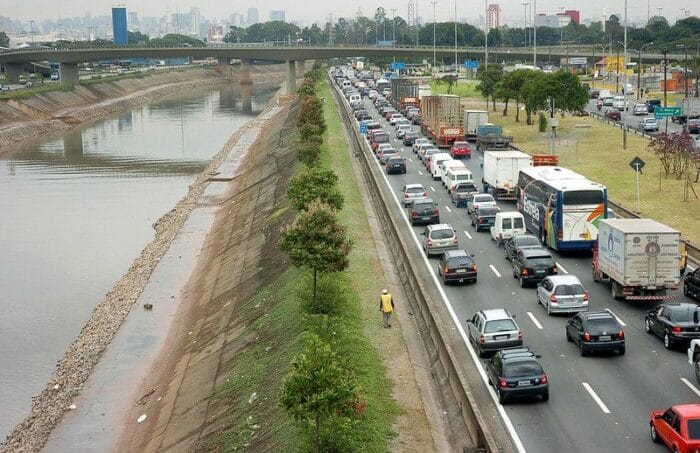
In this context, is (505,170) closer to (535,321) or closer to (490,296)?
(490,296)

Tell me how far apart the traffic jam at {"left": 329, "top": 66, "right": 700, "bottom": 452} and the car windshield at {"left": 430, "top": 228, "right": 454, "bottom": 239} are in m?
0.05

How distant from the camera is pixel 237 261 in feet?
170

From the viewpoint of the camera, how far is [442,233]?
44000 mm

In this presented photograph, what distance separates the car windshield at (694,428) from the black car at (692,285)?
578 inches

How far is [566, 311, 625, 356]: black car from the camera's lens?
95.9ft

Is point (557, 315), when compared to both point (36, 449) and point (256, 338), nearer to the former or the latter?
point (256, 338)

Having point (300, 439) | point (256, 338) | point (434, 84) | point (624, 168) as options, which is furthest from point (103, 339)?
point (434, 84)

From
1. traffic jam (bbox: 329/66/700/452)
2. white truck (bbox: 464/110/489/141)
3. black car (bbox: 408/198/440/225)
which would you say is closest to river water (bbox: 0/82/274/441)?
black car (bbox: 408/198/440/225)

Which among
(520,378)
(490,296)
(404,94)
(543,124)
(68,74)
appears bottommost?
(490,296)

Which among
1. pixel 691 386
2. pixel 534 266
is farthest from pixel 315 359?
pixel 534 266

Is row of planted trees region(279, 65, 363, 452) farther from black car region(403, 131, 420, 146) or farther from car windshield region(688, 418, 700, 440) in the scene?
black car region(403, 131, 420, 146)

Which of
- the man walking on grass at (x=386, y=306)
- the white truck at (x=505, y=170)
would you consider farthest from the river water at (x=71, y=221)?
the white truck at (x=505, y=170)

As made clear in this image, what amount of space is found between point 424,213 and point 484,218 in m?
3.13

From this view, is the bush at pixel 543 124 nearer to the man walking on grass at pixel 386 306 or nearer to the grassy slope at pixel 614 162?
the grassy slope at pixel 614 162
